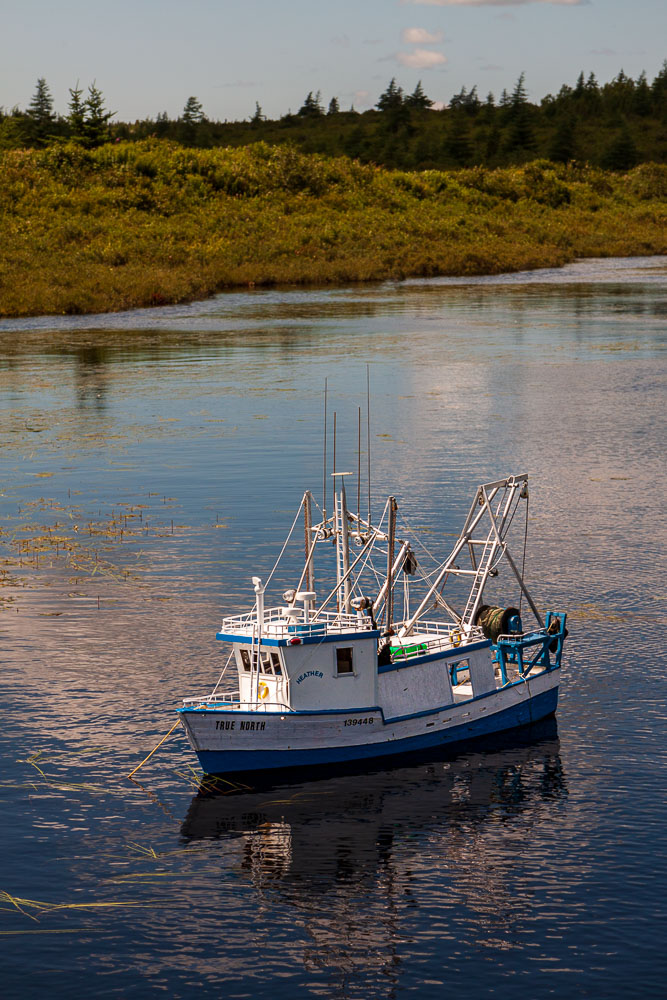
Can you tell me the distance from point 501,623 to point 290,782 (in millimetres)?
8599

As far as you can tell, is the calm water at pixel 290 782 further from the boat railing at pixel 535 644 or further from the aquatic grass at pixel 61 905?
the boat railing at pixel 535 644

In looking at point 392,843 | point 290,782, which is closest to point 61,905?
point 392,843

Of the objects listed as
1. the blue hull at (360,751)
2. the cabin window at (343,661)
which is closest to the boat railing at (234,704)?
the blue hull at (360,751)

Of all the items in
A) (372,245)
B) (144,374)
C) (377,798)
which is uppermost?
(372,245)

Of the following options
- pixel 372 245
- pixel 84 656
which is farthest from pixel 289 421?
pixel 372 245

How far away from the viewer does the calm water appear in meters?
21.9

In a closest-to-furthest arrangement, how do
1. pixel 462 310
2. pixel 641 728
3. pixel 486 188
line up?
pixel 641 728, pixel 462 310, pixel 486 188

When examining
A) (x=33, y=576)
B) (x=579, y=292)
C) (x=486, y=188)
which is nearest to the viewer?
(x=33, y=576)

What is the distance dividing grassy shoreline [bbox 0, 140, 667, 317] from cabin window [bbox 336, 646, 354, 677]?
98.4 m

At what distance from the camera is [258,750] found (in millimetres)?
29016

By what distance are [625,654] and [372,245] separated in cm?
13272

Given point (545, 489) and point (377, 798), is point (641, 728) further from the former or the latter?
point (545, 489)

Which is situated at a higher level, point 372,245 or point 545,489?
point 372,245

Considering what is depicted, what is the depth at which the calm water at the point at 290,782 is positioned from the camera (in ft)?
71.8
